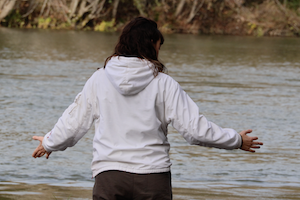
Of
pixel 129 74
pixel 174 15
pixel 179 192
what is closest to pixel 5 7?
pixel 174 15

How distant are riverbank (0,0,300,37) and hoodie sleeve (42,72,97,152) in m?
34.4

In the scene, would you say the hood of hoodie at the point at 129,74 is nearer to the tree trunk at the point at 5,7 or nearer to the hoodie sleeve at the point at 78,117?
the hoodie sleeve at the point at 78,117

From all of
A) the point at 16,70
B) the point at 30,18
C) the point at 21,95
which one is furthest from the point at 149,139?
the point at 30,18

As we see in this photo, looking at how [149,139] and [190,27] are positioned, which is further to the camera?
[190,27]

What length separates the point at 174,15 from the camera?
139 feet

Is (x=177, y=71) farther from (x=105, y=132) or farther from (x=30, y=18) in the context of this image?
(x=30, y=18)

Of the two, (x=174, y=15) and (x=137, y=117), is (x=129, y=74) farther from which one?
(x=174, y=15)

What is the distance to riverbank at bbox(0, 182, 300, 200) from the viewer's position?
4.61m

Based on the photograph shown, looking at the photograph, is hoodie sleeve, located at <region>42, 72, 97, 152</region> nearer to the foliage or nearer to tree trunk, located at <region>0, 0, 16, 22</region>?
tree trunk, located at <region>0, 0, 16, 22</region>

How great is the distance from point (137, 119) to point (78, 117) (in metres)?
0.34

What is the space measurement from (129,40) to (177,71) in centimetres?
1286

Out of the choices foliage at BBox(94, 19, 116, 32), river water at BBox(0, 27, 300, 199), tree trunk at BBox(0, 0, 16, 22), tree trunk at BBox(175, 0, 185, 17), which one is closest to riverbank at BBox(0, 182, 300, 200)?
river water at BBox(0, 27, 300, 199)

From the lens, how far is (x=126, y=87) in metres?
2.71

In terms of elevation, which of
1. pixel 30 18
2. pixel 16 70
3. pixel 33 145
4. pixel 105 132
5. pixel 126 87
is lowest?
pixel 30 18
